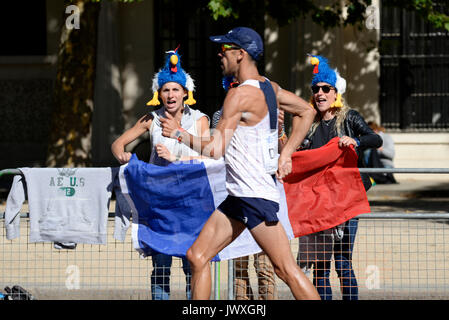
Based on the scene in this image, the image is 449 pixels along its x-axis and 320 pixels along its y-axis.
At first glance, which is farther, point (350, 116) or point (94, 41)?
point (94, 41)

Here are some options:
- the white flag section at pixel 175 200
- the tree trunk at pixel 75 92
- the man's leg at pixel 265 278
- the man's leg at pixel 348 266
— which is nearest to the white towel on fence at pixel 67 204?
the white flag section at pixel 175 200

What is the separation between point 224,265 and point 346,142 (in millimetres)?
1328

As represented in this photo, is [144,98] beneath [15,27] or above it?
beneath

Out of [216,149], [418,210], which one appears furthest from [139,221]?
[418,210]

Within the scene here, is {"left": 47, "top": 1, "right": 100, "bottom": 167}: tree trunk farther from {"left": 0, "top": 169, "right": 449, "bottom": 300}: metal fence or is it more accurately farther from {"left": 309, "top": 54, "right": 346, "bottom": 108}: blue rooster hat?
{"left": 309, "top": 54, "right": 346, "bottom": 108}: blue rooster hat

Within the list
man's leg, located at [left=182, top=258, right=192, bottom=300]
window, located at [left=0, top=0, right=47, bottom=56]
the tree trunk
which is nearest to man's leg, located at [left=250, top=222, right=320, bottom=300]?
man's leg, located at [left=182, top=258, right=192, bottom=300]

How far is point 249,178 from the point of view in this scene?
18.2 ft

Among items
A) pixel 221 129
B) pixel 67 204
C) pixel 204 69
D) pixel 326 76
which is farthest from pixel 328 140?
pixel 204 69

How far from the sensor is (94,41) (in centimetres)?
1535

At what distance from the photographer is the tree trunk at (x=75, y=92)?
15273 mm

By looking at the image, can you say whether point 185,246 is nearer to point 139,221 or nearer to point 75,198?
point 139,221

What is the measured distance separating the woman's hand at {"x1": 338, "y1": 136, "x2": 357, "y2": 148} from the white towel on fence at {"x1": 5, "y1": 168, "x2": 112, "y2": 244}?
1.77 m

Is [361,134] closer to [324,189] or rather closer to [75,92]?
[324,189]

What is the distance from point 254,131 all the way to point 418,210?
31.5ft
